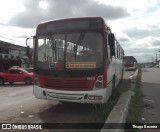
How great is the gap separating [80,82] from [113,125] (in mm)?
2886

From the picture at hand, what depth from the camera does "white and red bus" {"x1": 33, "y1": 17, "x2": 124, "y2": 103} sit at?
930 cm

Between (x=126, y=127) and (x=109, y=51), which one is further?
(x=109, y=51)

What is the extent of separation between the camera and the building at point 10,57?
3822cm

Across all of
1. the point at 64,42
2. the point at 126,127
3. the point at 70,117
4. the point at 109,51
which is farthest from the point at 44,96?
the point at 126,127

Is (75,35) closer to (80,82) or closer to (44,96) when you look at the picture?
(80,82)

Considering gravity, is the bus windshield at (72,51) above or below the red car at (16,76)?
above

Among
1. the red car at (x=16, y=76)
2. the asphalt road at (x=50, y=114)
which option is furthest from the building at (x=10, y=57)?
the asphalt road at (x=50, y=114)

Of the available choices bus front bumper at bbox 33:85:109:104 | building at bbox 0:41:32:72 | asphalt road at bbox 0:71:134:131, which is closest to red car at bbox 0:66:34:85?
building at bbox 0:41:32:72

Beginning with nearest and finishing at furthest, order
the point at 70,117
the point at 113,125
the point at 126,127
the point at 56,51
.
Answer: the point at 113,125
the point at 126,127
the point at 70,117
the point at 56,51

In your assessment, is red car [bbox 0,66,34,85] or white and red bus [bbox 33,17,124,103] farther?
red car [bbox 0,66,34,85]

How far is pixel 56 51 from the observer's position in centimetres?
989

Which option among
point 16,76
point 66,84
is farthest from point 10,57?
point 66,84

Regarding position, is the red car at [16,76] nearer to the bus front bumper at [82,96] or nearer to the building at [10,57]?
the building at [10,57]

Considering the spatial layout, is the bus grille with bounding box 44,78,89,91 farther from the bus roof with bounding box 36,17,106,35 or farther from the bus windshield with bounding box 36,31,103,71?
the bus roof with bounding box 36,17,106,35
